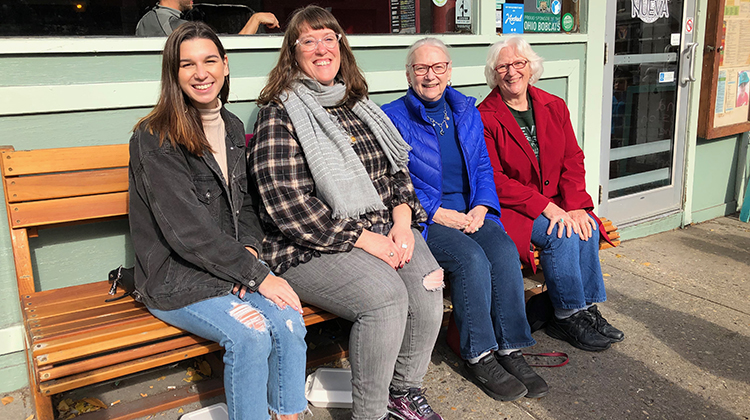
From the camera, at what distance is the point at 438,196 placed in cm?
294

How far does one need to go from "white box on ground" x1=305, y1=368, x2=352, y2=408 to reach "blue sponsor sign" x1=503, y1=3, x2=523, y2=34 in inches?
105

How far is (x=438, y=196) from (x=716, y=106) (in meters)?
3.64

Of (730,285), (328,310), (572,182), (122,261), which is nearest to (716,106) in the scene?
(730,285)

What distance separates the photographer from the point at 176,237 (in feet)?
7.00

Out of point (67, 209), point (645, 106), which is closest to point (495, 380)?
point (67, 209)

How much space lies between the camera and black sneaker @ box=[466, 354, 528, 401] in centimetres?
264

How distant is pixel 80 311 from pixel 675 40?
4.91m

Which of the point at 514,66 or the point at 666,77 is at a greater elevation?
the point at 514,66

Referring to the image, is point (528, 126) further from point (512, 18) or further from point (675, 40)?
point (675, 40)

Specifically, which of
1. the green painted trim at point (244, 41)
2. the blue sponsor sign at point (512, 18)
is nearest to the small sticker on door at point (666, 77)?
the green painted trim at point (244, 41)

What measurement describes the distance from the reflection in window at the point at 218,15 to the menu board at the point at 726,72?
8.16ft

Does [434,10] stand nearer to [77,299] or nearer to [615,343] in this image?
[615,343]

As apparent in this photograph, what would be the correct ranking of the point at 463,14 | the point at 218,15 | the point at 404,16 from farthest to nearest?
the point at 463,14, the point at 404,16, the point at 218,15

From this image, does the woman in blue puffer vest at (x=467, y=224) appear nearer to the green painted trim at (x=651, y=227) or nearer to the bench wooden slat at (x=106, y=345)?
the bench wooden slat at (x=106, y=345)
